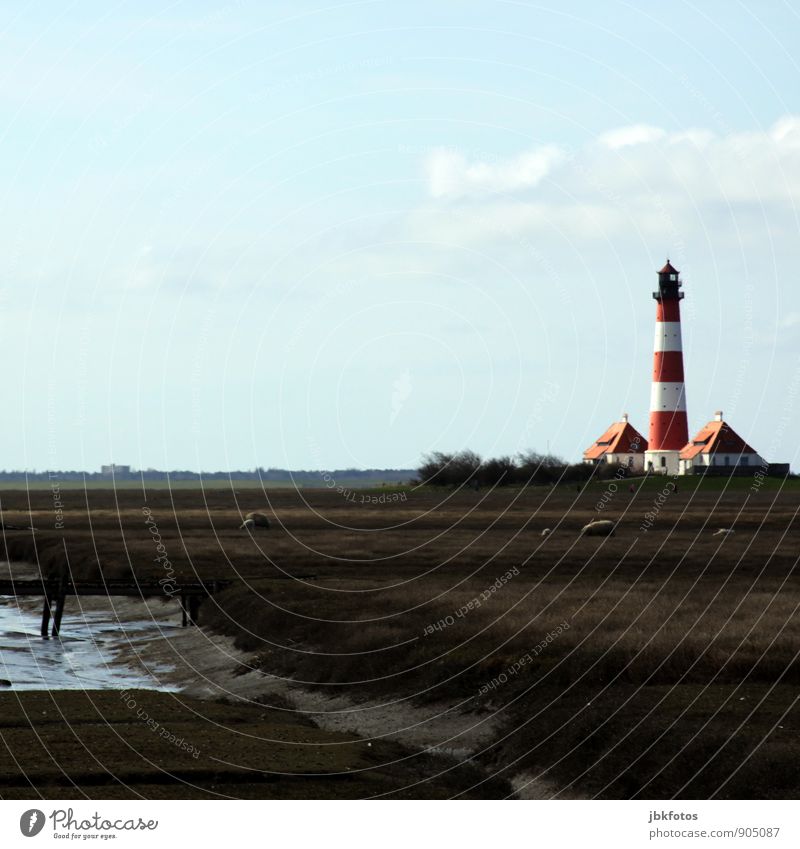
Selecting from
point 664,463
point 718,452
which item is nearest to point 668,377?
point 664,463

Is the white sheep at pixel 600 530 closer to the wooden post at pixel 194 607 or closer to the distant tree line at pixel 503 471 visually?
the wooden post at pixel 194 607

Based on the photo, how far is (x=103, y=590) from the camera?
4891 cm

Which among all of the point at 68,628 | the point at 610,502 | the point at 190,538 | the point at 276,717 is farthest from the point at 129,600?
the point at 610,502

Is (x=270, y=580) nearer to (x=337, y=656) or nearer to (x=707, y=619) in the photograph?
(x=337, y=656)

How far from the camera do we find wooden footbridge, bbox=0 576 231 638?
47.0 m

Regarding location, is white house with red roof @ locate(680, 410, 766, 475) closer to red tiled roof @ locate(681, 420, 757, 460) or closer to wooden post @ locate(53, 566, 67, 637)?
red tiled roof @ locate(681, 420, 757, 460)

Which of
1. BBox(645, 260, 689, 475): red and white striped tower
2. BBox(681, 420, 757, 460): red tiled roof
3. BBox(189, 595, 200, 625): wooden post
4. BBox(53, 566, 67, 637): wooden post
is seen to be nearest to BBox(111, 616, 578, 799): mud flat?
BBox(189, 595, 200, 625): wooden post

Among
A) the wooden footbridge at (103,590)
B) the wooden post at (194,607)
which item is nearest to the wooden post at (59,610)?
the wooden footbridge at (103,590)

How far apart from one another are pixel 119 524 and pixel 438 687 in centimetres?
6285

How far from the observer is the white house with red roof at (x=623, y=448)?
155 meters

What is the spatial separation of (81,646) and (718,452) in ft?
372

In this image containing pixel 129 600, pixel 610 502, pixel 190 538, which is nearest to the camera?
pixel 129 600

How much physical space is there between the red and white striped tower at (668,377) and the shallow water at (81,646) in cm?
8182

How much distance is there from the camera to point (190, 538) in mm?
73125
